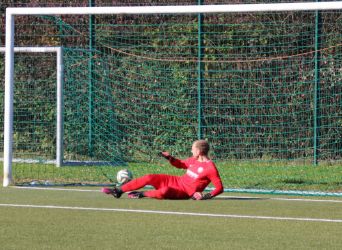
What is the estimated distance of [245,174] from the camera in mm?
16750

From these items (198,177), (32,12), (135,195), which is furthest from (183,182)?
(32,12)

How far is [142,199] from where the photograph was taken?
1305 cm

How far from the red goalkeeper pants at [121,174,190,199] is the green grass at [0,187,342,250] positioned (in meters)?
0.15

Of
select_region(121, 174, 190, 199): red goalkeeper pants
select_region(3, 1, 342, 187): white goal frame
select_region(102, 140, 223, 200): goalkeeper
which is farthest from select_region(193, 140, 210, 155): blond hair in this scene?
select_region(3, 1, 342, 187): white goal frame

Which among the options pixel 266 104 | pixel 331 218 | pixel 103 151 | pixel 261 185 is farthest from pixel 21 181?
pixel 331 218

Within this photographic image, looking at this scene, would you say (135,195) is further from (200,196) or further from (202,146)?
(202,146)

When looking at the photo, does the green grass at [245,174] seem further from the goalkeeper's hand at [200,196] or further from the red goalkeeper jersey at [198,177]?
the goalkeeper's hand at [200,196]

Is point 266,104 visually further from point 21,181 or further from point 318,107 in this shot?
point 21,181

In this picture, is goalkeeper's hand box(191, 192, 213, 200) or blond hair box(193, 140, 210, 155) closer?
goalkeeper's hand box(191, 192, 213, 200)

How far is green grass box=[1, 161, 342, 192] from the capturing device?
50.6ft

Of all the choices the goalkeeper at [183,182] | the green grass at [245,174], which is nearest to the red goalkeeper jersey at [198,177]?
the goalkeeper at [183,182]

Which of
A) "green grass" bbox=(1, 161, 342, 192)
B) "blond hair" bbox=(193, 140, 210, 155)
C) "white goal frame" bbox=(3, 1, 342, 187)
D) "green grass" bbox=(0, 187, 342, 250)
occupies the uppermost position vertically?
"white goal frame" bbox=(3, 1, 342, 187)

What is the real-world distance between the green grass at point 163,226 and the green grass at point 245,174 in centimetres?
225

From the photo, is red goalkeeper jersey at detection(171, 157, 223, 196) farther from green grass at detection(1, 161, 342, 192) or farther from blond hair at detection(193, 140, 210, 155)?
green grass at detection(1, 161, 342, 192)
